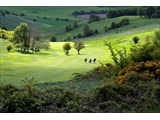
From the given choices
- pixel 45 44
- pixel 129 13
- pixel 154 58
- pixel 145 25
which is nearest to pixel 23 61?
pixel 45 44

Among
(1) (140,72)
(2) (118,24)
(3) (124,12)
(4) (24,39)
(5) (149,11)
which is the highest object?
(3) (124,12)

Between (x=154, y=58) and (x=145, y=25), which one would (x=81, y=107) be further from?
(x=145, y=25)

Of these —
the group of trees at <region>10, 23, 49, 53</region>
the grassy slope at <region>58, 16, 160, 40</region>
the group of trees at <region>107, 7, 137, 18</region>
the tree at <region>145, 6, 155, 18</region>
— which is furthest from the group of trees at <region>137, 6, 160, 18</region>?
the group of trees at <region>10, 23, 49, 53</region>

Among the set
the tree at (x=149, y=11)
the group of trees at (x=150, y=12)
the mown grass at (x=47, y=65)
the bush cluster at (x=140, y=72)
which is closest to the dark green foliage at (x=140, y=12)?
the group of trees at (x=150, y=12)

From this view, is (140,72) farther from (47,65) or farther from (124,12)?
(124,12)

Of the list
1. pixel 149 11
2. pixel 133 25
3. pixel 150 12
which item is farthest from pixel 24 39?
pixel 133 25

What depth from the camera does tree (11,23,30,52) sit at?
36.0m

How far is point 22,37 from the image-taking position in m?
35.7

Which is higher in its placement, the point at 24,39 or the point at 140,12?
the point at 140,12

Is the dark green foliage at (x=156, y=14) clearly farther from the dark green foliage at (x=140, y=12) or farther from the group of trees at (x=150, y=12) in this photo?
the dark green foliage at (x=140, y=12)

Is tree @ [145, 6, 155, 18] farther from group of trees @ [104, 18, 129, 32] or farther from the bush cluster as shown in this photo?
the bush cluster

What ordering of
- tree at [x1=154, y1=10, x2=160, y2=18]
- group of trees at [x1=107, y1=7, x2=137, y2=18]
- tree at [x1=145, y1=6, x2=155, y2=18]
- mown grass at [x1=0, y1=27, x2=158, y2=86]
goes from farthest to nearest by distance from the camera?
group of trees at [x1=107, y1=7, x2=137, y2=18]
tree at [x1=154, y1=10, x2=160, y2=18]
tree at [x1=145, y1=6, x2=155, y2=18]
mown grass at [x1=0, y1=27, x2=158, y2=86]

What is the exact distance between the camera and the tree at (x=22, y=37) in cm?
3601

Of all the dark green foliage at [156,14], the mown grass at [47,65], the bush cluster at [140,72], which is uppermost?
the dark green foliage at [156,14]
